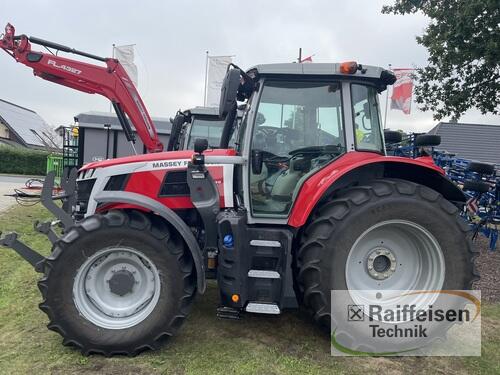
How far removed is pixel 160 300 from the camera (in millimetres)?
3033

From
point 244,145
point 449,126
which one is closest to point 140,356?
point 244,145

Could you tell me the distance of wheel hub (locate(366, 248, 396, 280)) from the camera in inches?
128

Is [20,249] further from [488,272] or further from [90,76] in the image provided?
[488,272]

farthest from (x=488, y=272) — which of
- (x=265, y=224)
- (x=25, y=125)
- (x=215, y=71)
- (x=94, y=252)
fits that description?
(x=25, y=125)

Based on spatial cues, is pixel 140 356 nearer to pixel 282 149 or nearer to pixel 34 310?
pixel 34 310

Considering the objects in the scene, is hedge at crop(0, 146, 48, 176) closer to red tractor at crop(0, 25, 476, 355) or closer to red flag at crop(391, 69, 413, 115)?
red flag at crop(391, 69, 413, 115)

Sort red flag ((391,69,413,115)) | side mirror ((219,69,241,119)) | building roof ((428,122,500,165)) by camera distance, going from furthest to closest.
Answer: building roof ((428,122,500,165)), red flag ((391,69,413,115)), side mirror ((219,69,241,119))

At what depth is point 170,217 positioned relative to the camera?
10.0ft

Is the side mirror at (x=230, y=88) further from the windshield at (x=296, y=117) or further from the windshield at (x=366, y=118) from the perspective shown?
the windshield at (x=366, y=118)

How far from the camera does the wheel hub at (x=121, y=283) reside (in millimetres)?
3078

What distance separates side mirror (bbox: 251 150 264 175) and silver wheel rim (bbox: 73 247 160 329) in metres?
1.15

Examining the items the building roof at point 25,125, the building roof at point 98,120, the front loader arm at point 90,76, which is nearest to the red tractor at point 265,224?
the front loader arm at point 90,76

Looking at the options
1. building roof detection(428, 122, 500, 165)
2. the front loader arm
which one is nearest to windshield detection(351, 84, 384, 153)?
the front loader arm

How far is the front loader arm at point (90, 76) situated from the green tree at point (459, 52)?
18.5 feet
